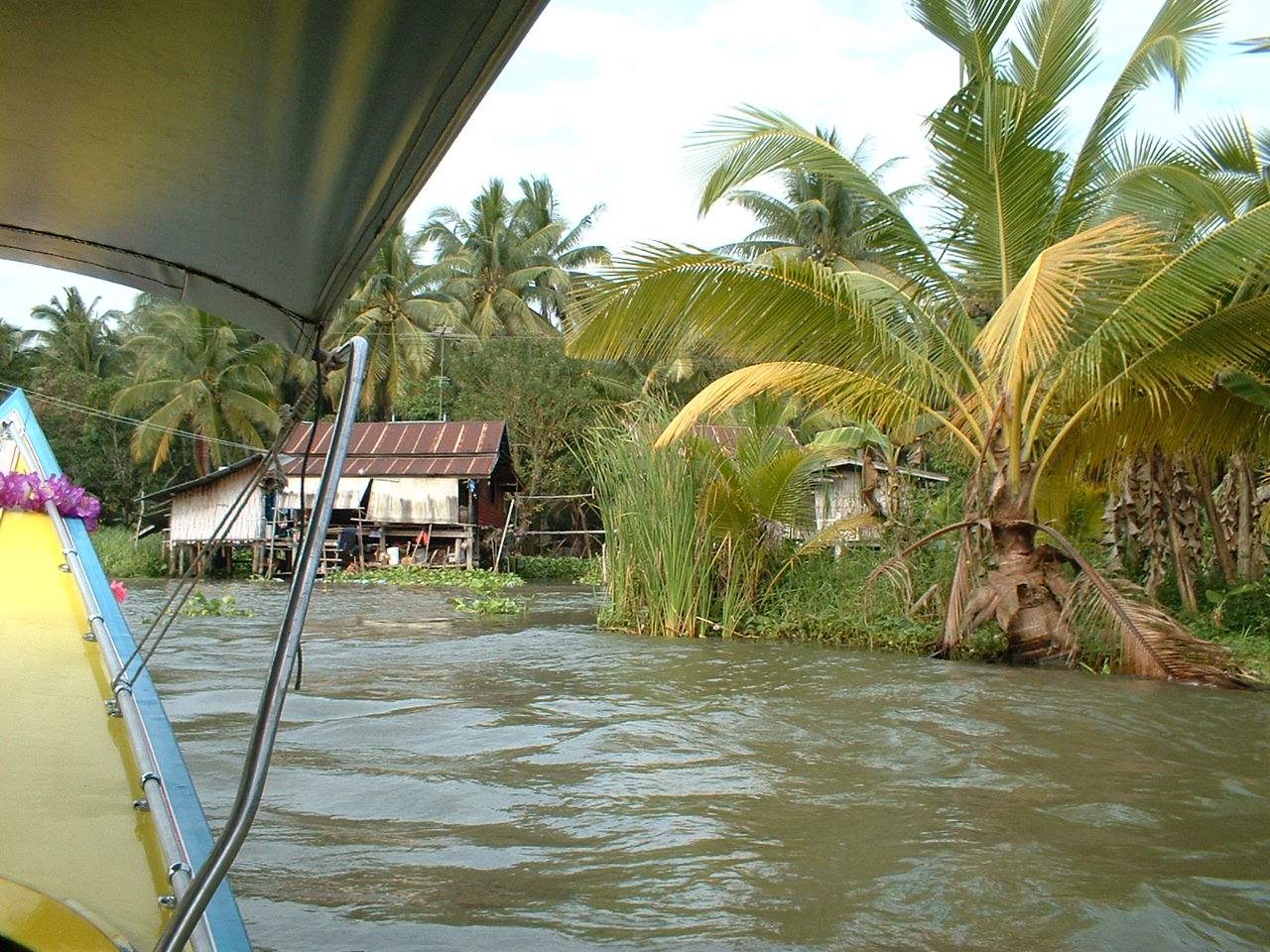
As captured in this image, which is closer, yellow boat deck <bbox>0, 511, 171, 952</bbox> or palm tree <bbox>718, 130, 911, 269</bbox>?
yellow boat deck <bbox>0, 511, 171, 952</bbox>

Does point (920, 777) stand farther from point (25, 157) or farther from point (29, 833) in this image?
point (25, 157)

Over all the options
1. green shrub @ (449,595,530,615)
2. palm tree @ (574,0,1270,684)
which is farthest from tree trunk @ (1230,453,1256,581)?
green shrub @ (449,595,530,615)

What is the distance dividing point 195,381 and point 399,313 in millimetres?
5634

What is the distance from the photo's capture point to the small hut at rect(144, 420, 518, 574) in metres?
25.2

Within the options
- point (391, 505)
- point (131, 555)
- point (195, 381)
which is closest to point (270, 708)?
point (391, 505)

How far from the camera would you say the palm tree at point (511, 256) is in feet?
100

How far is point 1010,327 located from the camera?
6.80 meters

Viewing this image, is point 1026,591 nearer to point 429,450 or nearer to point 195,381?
point 429,450

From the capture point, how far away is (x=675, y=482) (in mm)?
9383

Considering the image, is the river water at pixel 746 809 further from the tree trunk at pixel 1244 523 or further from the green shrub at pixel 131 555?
the green shrub at pixel 131 555

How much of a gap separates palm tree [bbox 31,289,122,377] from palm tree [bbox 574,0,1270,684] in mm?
28906

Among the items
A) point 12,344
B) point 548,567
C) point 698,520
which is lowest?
point 548,567

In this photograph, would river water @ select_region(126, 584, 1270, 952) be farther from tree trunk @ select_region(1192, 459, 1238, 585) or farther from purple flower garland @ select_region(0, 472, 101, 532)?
tree trunk @ select_region(1192, 459, 1238, 585)

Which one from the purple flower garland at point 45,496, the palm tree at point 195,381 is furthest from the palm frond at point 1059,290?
the palm tree at point 195,381
